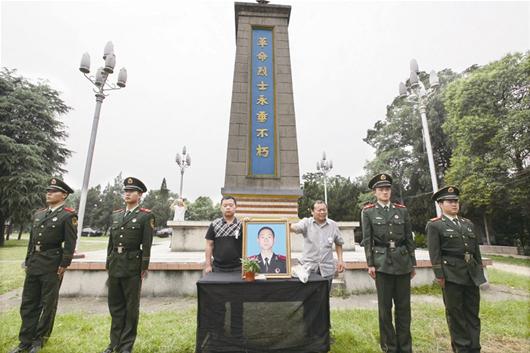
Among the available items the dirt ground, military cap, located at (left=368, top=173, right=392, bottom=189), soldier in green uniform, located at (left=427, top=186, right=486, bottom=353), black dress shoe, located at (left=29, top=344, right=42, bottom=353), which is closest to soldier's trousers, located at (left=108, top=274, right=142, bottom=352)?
black dress shoe, located at (left=29, top=344, right=42, bottom=353)

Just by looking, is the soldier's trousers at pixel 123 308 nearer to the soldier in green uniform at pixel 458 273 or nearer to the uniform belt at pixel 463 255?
the soldier in green uniform at pixel 458 273

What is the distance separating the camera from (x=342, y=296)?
5.72m

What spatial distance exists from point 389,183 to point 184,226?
728 centimetres

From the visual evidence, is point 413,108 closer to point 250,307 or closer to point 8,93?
point 250,307

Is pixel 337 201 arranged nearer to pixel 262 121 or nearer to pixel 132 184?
A: pixel 262 121

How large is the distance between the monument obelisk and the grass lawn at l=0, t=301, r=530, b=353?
4.30 m

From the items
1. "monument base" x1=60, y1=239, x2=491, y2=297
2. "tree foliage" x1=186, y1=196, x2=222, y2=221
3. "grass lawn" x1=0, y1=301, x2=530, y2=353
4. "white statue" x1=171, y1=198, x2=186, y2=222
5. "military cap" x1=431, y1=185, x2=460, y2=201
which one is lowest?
"grass lawn" x1=0, y1=301, x2=530, y2=353

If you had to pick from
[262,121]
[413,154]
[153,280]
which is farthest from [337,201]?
[153,280]

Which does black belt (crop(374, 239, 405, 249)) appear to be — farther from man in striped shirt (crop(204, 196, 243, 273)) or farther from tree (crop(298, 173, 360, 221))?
tree (crop(298, 173, 360, 221))

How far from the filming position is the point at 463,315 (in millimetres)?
3105

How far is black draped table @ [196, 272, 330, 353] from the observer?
9.11 ft

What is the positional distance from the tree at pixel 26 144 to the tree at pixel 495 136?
26778 mm

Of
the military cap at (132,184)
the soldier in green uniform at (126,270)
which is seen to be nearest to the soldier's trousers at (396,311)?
the soldier in green uniform at (126,270)

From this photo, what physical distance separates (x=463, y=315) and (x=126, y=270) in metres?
3.99
